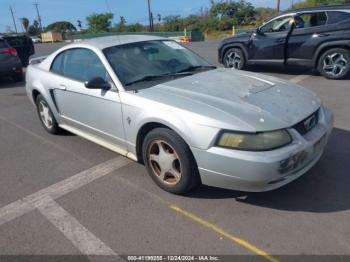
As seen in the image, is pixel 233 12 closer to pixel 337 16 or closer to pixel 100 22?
pixel 100 22

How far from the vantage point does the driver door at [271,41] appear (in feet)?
28.3

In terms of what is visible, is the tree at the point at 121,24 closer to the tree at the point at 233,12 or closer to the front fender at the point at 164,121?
the tree at the point at 233,12

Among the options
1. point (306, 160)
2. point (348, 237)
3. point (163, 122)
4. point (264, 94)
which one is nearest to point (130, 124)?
point (163, 122)

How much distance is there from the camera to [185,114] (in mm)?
3068

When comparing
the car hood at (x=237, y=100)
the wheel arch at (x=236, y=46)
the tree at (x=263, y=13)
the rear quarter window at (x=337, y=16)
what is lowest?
the tree at (x=263, y=13)

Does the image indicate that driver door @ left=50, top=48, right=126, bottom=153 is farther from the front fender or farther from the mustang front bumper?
the mustang front bumper

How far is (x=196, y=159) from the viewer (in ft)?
10.0

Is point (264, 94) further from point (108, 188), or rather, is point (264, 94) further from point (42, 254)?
point (42, 254)

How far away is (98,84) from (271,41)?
21.0 ft

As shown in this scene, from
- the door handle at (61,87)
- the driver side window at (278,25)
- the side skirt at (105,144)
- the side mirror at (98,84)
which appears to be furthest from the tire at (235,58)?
the side mirror at (98,84)

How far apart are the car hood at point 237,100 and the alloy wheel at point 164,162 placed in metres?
0.44

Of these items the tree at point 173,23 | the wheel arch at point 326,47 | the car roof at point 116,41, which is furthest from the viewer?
the tree at point 173,23

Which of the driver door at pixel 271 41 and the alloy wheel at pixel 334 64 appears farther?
the driver door at pixel 271 41

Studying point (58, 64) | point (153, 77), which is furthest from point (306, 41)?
point (58, 64)
